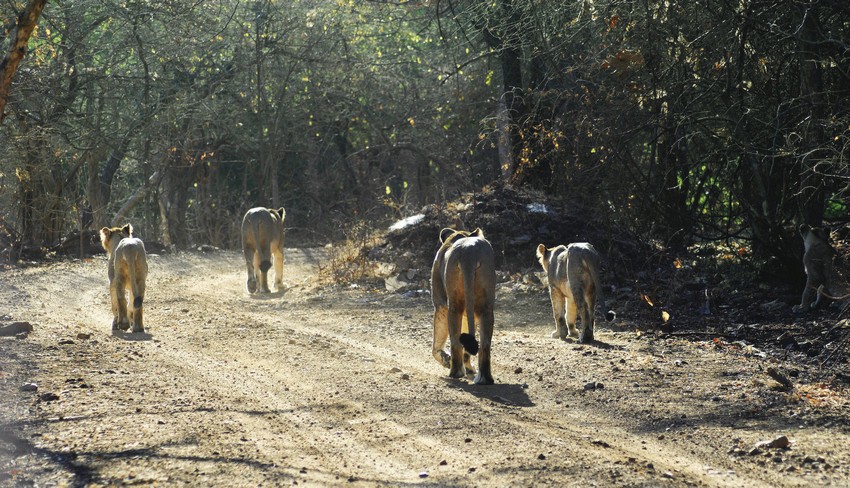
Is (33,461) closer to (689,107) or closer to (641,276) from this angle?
(689,107)

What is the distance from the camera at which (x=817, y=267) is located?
12.7 m

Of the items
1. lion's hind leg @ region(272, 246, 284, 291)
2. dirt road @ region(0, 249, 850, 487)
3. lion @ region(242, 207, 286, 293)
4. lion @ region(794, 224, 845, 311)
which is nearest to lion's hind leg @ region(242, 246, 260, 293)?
lion @ region(242, 207, 286, 293)

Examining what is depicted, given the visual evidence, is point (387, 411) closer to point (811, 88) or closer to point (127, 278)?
point (127, 278)

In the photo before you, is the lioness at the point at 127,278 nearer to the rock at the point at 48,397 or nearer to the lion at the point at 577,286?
the rock at the point at 48,397

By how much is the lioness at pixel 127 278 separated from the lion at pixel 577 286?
5029 mm

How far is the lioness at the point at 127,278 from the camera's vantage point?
40.4ft

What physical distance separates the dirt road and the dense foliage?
275 cm

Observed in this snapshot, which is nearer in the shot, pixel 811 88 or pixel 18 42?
pixel 18 42

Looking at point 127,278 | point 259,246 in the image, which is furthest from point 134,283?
point 259,246

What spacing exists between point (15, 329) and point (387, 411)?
570 centimetres

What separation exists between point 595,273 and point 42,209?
59.6 feet

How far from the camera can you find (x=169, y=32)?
19344mm

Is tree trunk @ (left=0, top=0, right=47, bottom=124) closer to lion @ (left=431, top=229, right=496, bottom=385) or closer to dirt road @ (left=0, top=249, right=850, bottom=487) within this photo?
dirt road @ (left=0, top=249, right=850, bottom=487)

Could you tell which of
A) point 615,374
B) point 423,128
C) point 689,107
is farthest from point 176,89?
point 615,374
